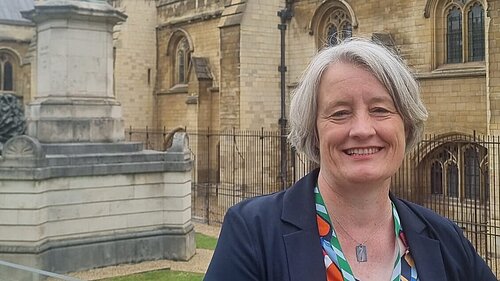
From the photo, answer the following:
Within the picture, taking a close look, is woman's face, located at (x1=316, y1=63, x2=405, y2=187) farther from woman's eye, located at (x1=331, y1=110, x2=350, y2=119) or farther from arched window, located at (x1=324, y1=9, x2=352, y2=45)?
arched window, located at (x1=324, y1=9, x2=352, y2=45)

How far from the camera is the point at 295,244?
1.67 m

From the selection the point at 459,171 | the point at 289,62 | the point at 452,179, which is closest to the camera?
the point at 459,171

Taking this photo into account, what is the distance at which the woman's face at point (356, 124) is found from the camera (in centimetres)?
176

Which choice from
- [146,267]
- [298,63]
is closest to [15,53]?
[298,63]

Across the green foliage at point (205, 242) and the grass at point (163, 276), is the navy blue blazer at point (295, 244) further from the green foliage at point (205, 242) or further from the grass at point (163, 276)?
the green foliage at point (205, 242)

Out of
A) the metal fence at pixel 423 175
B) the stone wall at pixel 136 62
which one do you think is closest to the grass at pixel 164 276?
the metal fence at pixel 423 175

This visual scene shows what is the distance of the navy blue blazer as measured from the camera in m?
1.64

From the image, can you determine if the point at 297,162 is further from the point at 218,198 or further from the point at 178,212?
the point at 178,212

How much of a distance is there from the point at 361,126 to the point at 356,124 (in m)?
0.02

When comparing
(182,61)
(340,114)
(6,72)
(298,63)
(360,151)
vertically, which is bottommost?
(360,151)

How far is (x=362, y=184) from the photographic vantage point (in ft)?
5.87

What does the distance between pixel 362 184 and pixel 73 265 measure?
8.21m

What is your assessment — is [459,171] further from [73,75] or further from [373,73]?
[373,73]

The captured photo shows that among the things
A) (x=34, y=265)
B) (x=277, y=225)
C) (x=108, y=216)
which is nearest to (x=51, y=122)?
(x=108, y=216)
